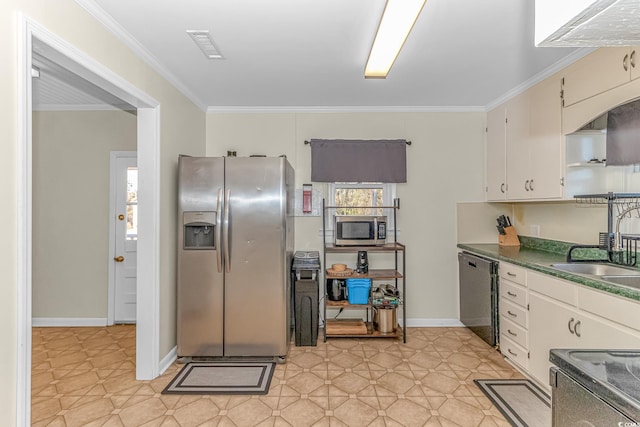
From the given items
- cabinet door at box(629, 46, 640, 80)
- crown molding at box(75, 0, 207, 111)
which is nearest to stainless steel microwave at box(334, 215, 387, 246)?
crown molding at box(75, 0, 207, 111)

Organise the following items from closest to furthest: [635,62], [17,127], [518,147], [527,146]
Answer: [17,127], [635,62], [527,146], [518,147]

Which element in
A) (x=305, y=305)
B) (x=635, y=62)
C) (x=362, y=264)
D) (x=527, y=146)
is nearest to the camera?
(x=635, y=62)

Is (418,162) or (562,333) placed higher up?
(418,162)

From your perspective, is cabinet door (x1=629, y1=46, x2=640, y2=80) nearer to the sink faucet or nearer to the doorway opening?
the sink faucet

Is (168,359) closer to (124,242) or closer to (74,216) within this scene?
(124,242)

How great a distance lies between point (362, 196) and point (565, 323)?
2.27m

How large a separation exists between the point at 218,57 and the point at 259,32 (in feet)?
1.77

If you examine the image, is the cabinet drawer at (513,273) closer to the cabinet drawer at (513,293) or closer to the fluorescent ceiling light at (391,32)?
the cabinet drawer at (513,293)

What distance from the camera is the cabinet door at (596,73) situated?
7.05 ft

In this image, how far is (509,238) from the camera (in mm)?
3822

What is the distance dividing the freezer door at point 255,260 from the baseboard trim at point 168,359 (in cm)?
48

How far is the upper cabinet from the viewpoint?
2797 millimetres

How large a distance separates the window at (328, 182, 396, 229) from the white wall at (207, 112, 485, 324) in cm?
13

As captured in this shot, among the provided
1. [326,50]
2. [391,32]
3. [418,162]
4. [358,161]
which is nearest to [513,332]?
[418,162]
